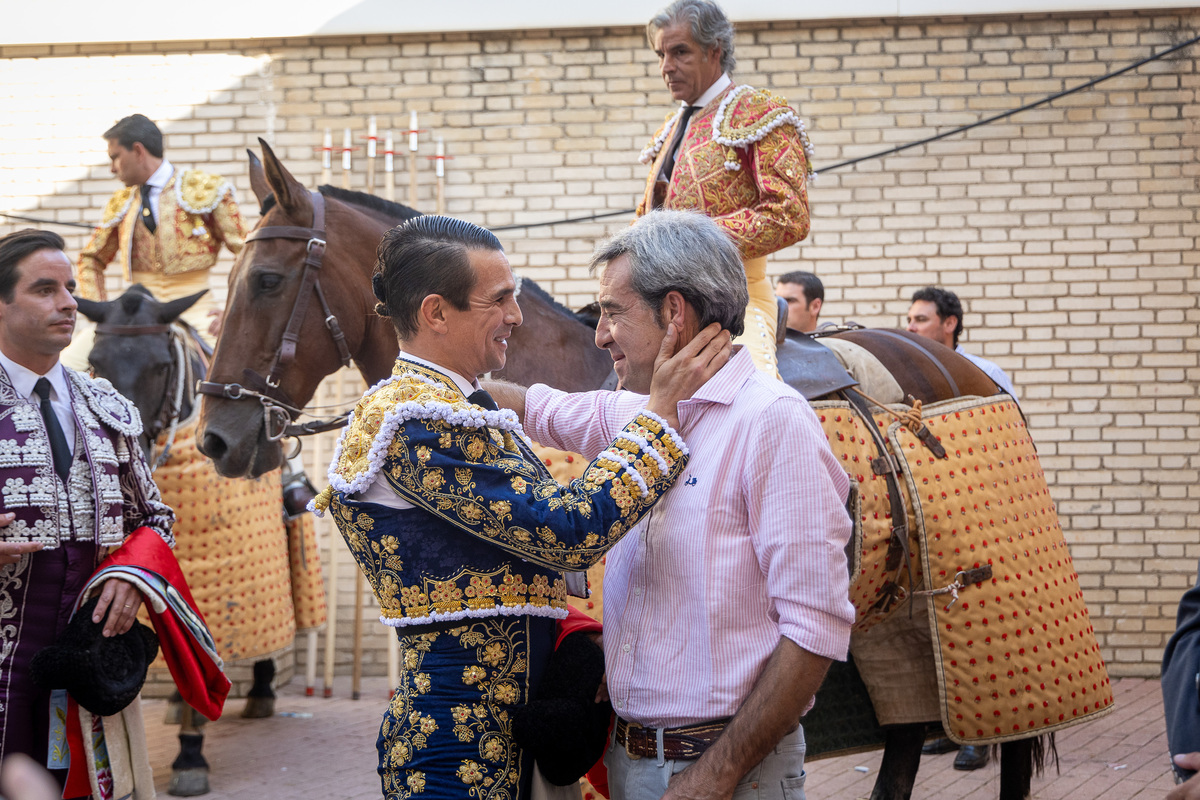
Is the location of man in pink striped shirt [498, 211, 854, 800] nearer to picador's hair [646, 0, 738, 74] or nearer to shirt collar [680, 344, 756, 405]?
shirt collar [680, 344, 756, 405]

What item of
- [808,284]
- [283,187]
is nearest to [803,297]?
[808,284]

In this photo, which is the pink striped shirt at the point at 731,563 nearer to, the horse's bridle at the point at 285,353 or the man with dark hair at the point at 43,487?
the man with dark hair at the point at 43,487

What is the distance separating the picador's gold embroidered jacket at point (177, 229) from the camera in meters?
5.70

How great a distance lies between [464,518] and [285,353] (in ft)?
6.23

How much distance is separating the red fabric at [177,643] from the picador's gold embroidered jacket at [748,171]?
1.84 meters

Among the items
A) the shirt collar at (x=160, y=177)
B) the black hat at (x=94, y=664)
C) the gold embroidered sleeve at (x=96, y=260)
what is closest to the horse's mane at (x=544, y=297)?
the black hat at (x=94, y=664)

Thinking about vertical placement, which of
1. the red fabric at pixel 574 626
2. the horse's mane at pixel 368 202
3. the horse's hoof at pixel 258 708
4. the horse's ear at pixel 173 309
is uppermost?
the horse's mane at pixel 368 202

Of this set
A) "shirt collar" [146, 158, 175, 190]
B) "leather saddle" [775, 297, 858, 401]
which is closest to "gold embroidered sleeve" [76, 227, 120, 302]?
Result: "shirt collar" [146, 158, 175, 190]

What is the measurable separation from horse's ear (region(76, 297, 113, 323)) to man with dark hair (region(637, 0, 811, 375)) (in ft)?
8.81

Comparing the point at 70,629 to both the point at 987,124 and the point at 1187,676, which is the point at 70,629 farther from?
the point at 987,124

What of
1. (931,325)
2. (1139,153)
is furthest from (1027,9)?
(931,325)

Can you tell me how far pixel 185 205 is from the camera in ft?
18.6

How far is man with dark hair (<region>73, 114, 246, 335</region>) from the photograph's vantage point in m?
5.68

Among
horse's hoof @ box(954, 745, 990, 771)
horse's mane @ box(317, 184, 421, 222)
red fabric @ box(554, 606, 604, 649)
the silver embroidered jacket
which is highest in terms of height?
horse's mane @ box(317, 184, 421, 222)
